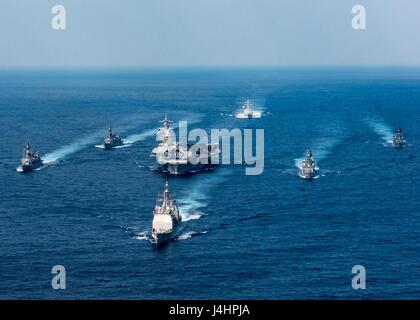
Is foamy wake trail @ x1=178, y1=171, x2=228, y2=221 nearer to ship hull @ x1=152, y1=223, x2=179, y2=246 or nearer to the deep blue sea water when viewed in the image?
the deep blue sea water

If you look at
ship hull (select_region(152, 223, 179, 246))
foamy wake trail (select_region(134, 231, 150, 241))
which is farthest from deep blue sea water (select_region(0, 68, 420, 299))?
ship hull (select_region(152, 223, 179, 246))

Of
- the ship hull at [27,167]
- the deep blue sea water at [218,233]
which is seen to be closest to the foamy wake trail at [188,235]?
the deep blue sea water at [218,233]

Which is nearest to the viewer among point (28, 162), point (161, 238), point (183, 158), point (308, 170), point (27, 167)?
point (161, 238)

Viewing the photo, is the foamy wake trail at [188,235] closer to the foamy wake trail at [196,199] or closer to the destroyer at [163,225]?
the destroyer at [163,225]

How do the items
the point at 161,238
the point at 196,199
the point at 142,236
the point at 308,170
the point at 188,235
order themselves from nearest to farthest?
the point at 161,238, the point at 142,236, the point at 188,235, the point at 196,199, the point at 308,170

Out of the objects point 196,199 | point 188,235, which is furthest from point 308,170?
point 188,235

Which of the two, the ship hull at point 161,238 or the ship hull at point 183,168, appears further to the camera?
the ship hull at point 183,168

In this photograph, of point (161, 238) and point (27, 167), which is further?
point (27, 167)

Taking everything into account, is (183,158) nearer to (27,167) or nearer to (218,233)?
(27,167)

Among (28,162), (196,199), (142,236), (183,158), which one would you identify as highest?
(183,158)
